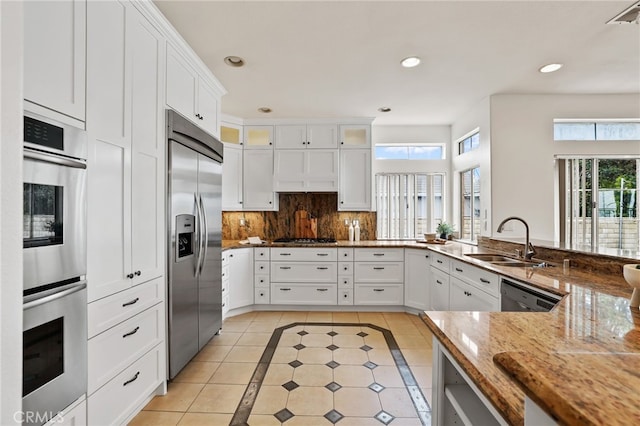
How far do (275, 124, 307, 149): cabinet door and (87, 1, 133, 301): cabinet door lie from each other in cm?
256

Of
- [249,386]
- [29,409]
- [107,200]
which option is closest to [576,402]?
[29,409]

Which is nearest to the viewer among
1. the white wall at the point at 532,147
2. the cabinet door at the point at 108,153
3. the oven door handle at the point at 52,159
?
the oven door handle at the point at 52,159

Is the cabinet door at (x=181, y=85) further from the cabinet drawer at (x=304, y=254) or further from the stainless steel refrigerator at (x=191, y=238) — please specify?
the cabinet drawer at (x=304, y=254)

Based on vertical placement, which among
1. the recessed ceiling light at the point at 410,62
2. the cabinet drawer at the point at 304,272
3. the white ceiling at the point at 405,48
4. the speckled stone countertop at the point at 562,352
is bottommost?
the cabinet drawer at the point at 304,272

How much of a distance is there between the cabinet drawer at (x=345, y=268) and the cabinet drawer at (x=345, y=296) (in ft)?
0.72

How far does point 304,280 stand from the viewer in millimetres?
3855

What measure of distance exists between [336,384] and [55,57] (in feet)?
8.19

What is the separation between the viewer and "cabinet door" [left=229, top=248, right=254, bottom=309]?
12.0ft

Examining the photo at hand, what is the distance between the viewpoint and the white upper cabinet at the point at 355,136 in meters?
4.18

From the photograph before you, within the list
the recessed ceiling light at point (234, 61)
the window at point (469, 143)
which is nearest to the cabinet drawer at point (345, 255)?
the window at point (469, 143)

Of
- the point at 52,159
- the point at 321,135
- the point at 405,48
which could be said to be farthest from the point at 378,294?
the point at 52,159

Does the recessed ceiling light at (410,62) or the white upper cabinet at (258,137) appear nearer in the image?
the recessed ceiling light at (410,62)

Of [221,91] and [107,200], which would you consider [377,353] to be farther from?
[221,91]

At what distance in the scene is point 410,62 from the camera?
2.59 m
